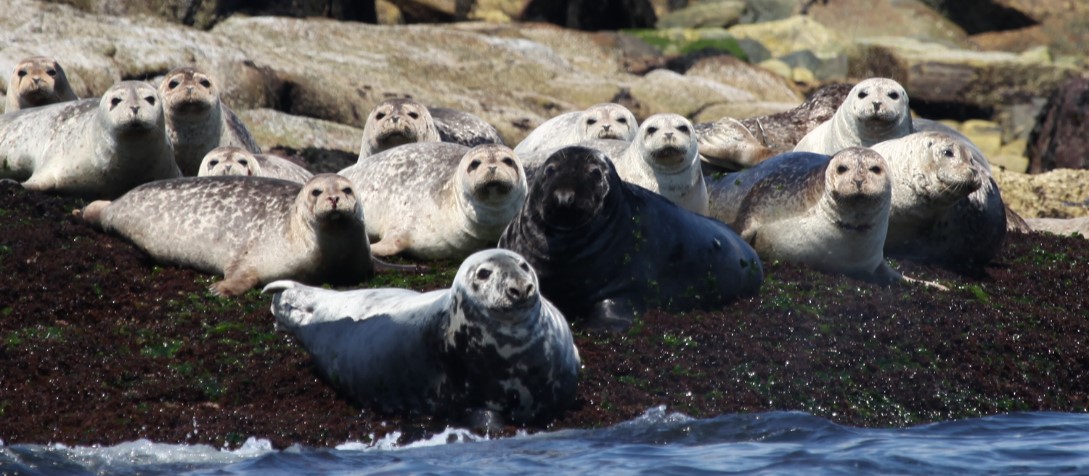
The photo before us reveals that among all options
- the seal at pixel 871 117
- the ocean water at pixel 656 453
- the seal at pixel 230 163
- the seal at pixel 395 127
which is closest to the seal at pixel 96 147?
the seal at pixel 230 163

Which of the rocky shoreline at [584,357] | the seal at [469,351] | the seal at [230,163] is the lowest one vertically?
the rocky shoreline at [584,357]

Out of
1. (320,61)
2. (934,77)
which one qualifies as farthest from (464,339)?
(934,77)

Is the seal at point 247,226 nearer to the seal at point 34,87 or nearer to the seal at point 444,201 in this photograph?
the seal at point 444,201

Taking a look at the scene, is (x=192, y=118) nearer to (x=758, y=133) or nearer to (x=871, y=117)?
(x=758, y=133)

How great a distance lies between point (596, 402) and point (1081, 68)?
88.5 feet

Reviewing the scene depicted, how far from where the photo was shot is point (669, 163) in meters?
9.38

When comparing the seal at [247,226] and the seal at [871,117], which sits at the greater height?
the seal at [871,117]

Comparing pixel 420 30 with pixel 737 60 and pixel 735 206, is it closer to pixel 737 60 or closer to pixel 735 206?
pixel 737 60

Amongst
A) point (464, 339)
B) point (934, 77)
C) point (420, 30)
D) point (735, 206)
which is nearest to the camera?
point (464, 339)

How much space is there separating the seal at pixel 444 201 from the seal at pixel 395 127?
151 cm

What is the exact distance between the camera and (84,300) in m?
Answer: 7.71

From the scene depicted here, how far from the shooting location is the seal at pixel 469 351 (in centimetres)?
595

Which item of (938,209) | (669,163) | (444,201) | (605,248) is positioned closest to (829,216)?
(938,209)

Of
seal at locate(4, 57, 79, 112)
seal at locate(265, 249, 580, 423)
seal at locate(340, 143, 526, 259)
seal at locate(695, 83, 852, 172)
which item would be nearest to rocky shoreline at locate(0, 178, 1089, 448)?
seal at locate(265, 249, 580, 423)
